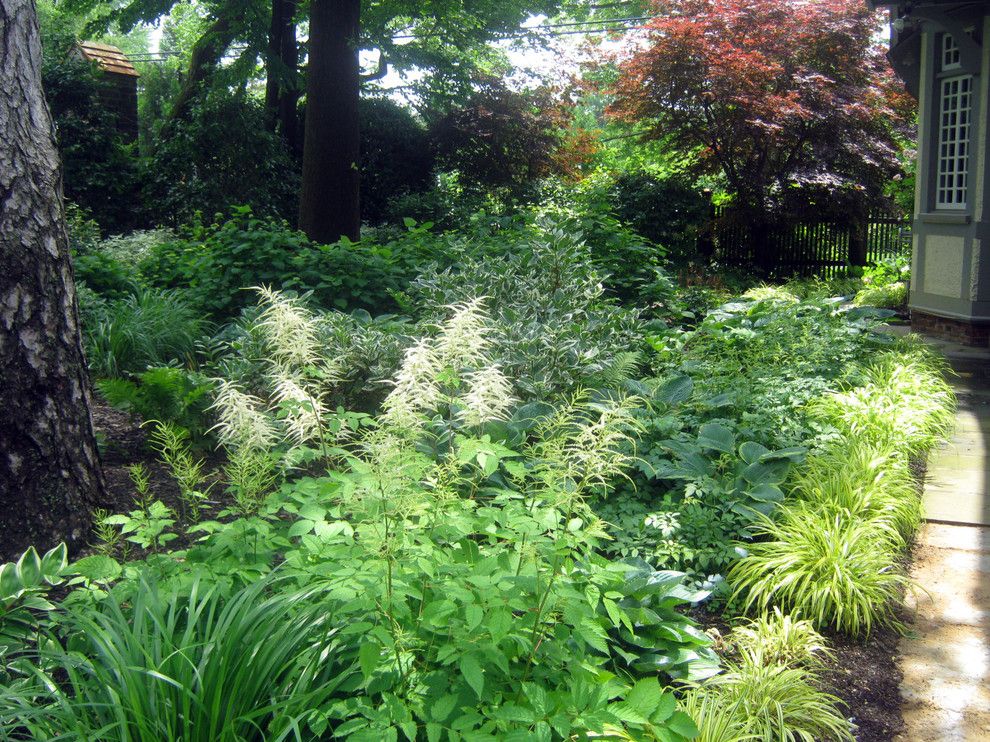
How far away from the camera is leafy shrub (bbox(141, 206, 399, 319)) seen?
7.14 metres

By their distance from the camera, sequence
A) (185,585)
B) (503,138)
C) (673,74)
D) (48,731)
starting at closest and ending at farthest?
(48,731) < (185,585) < (673,74) < (503,138)

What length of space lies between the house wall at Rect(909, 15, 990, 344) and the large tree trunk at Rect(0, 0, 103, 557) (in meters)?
9.06

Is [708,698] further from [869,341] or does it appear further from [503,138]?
[503,138]

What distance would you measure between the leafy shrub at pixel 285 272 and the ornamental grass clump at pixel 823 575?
4.09 metres

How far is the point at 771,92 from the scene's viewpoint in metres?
14.5

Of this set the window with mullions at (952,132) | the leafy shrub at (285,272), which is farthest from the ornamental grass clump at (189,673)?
the window with mullions at (952,132)

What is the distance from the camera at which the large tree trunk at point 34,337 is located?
11.2ft

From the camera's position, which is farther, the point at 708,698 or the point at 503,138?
the point at 503,138

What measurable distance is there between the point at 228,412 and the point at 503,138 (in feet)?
50.7

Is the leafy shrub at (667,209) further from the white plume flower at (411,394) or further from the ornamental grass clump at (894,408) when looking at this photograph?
the white plume flower at (411,394)

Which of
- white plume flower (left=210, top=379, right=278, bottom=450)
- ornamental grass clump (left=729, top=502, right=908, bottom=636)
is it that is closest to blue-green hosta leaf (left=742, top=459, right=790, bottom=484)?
ornamental grass clump (left=729, top=502, right=908, bottom=636)

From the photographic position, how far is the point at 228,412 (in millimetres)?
3412

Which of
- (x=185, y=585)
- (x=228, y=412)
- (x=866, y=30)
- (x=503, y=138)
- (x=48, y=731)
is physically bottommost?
(x=48, y=731)

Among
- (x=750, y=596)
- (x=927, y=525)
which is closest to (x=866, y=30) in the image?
(x=927, y=525)
